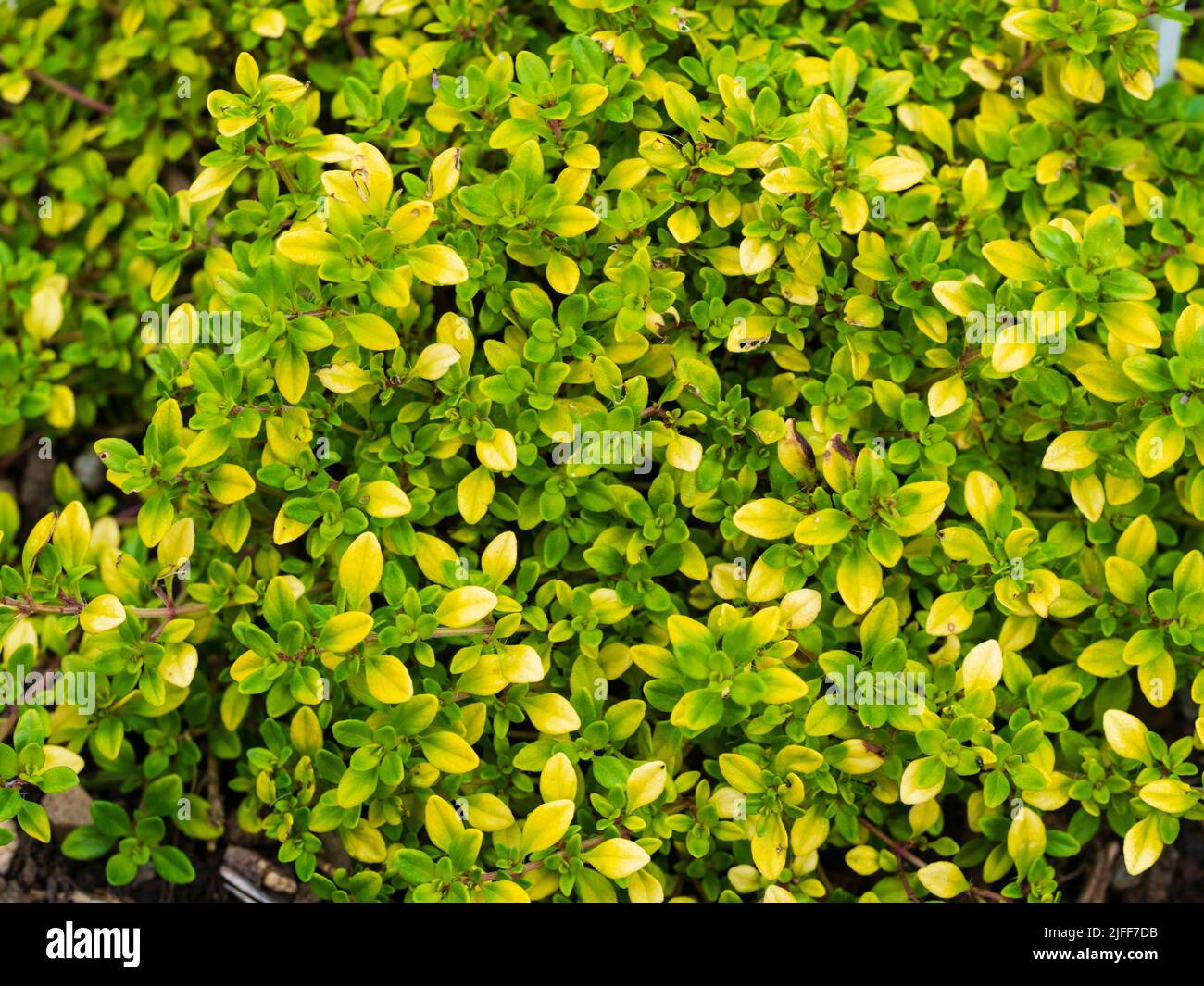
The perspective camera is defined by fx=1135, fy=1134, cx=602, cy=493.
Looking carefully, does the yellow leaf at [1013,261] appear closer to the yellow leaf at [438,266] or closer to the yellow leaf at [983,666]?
the yellow leaf at [983,666]

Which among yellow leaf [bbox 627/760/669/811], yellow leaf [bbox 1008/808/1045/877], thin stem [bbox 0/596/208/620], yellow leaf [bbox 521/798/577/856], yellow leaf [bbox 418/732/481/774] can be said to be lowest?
yellow leaf [bbox 1008/808/1045/877]

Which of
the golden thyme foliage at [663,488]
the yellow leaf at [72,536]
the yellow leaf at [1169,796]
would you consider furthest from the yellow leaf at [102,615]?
the yellow leaf at [1169,796]

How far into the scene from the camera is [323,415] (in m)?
2.30

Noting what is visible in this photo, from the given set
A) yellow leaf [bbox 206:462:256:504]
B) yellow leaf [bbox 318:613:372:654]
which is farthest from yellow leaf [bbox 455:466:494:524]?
yellow leaf [bbox 206:462:256:504]

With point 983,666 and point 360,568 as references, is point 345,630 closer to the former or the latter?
point 360,568

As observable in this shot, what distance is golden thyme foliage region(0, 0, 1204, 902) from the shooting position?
6.98ft

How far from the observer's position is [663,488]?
2254mm

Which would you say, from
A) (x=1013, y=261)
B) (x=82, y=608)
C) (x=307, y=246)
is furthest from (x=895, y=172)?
(x=82, y=608)

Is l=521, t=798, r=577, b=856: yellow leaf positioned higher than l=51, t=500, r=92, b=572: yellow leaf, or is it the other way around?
l=51, t=500, r=92, b=572: yellow leaf

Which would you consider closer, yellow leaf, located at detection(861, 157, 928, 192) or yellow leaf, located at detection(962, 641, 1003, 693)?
yellow leaf, located at detection(962, 641, 1003, 693)

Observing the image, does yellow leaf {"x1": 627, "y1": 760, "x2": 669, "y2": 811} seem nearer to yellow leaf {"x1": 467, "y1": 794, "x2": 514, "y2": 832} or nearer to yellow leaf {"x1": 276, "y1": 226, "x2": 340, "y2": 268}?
yellow leaf {"x1": 467, "y1": 794, "x2": 514, "y2": 832}
